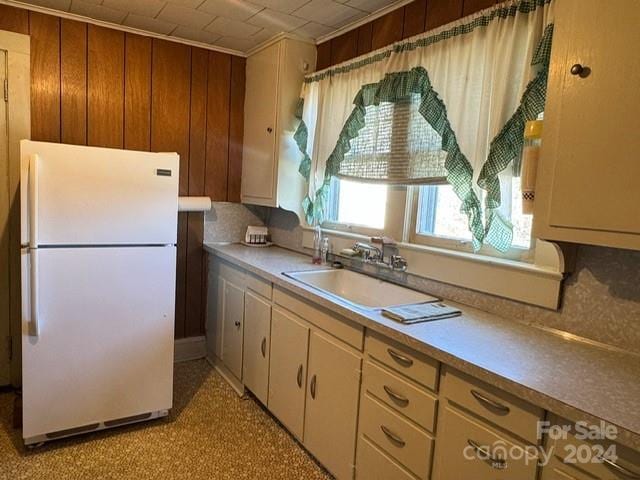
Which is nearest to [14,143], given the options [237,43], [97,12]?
[97,12]

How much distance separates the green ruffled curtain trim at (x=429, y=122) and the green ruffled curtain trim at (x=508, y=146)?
7 cm

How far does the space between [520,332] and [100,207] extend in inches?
75.7

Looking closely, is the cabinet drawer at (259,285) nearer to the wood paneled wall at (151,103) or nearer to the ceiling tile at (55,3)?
the wood paneled wall at (151,103)

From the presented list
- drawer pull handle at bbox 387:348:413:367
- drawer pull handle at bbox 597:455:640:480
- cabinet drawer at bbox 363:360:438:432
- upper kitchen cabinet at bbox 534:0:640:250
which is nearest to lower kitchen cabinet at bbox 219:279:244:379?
cabinet drawer at bbox 363:360:438:432

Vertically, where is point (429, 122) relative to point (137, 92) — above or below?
below

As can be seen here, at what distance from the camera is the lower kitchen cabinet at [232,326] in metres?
2.69

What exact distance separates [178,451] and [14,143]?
6.58 ft

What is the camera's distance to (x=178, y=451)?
213cm

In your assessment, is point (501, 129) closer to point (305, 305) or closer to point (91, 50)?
point (305, 305)

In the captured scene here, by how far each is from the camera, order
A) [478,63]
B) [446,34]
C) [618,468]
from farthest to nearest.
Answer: [446,34]
[478,63]
[618,468]

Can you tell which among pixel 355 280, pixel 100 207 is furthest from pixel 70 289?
pixel 355 280

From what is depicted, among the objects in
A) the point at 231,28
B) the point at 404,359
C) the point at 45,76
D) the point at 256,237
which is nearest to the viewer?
the point at 404,359

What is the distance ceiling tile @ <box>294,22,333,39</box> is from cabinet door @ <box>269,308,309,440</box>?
5.67 feet

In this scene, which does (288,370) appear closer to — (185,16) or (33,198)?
(33,198)
